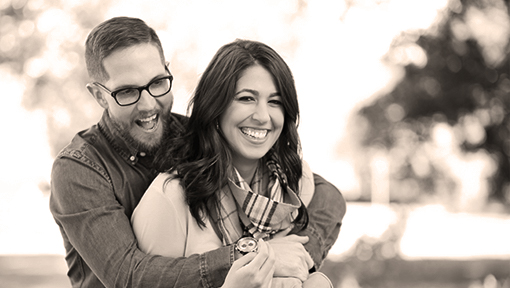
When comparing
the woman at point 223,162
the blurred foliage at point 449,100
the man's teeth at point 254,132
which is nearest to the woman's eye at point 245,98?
the woman at point 223,162

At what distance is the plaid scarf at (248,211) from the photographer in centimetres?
220

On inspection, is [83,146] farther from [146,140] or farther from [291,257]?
[291,257]

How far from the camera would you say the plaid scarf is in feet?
7.22

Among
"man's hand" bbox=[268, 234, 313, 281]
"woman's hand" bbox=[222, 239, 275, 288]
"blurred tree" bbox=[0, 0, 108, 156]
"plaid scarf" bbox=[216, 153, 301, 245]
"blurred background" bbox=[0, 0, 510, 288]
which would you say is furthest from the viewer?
"blurred tree" bbox=[0, 0, 108, 156]

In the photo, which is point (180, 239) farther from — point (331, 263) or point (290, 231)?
point (331, 263)

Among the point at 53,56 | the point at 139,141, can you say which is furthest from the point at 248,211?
the point at 53,56

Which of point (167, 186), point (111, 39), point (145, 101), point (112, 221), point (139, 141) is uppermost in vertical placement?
point (111, 39)

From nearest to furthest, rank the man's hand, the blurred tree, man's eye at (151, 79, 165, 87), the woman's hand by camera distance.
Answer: the woman's hand
the man's hand
man's eye at (151, 79, 165, 87)
the blurred tree

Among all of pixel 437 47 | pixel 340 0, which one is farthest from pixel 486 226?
pixel 340 0

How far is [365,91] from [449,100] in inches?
29.5

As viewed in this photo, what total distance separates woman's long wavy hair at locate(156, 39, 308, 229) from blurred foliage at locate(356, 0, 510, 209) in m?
3.24

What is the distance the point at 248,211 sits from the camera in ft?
7.24

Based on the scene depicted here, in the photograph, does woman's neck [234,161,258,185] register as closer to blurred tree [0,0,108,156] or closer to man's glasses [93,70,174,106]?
man's glasses [93,70,174,106]

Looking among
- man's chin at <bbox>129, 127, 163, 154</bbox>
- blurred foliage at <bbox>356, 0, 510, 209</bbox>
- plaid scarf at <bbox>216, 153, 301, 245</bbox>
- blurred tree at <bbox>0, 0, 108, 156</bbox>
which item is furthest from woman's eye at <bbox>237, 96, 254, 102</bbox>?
blurred tree at <bbox>0, 0, 108, 156</bbox>
